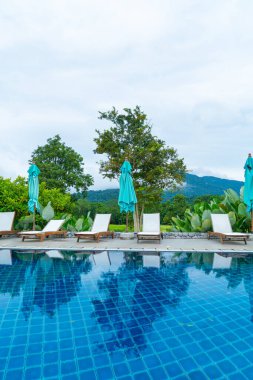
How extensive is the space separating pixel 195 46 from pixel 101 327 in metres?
12.2

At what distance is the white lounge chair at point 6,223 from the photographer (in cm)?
1068

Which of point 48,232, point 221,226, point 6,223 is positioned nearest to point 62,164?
point 6,223

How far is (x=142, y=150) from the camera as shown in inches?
662

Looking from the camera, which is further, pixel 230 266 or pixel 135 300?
pixel 230 266

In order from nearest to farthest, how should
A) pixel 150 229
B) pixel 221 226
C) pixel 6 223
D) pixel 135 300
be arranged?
1. pixel 135 300
2. pixel 221 226
3. pixel 150 229
4. pixel 6 223

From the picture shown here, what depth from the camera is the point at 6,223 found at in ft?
36.0

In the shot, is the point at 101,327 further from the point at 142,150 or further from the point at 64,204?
the point at 142,150

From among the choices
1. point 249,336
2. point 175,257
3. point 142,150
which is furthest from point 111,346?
point 142,150

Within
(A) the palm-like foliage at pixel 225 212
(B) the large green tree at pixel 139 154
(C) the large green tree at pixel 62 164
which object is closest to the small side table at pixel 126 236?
(A) the palm-like foliage at pixel 225 212

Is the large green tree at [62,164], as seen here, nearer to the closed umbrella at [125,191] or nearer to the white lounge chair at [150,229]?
the closed umbrella at [125,191]

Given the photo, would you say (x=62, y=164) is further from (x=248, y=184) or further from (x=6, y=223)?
(x=248, y=184)

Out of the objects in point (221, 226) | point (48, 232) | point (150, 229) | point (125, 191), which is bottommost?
point (48, 232)

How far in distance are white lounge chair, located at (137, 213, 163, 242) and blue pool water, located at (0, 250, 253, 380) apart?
9.40 feet

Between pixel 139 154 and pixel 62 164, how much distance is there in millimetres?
10899
